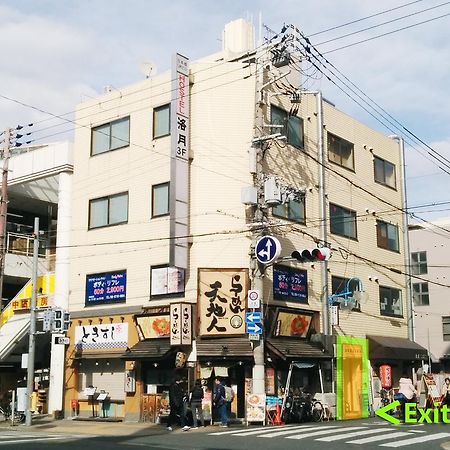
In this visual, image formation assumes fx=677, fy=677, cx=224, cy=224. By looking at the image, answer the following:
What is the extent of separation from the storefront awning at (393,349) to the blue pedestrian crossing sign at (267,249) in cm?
981

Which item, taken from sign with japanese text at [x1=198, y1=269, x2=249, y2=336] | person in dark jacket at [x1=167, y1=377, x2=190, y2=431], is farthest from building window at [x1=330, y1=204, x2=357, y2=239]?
person in dark jacket at [x1=167, y1=377, x2=190, y2=431]

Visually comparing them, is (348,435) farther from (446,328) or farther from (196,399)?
(446,328)

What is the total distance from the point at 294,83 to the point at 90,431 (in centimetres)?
1664

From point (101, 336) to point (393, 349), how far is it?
43.2 feet

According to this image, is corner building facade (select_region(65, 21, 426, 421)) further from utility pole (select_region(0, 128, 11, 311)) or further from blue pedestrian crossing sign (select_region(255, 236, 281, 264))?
utility pole (select_region(0, 128, 11, 311))

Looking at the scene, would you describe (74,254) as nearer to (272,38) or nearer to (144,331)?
(144,331)

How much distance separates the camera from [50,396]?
94.8 ft

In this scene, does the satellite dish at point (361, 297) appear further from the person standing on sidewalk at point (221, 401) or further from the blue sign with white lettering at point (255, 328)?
the person standing on sidewalk at point (221, 401)

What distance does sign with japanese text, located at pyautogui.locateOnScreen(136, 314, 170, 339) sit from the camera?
25.6 m

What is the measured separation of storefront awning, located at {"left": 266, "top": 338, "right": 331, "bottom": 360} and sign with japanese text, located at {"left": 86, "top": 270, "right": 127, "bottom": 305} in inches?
264

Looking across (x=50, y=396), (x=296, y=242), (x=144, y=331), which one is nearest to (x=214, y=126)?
(x=296, y=242)

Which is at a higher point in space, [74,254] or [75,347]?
[74,254]

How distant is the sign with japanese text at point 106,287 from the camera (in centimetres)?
2798

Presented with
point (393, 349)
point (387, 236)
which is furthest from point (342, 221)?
point (393, 349)
